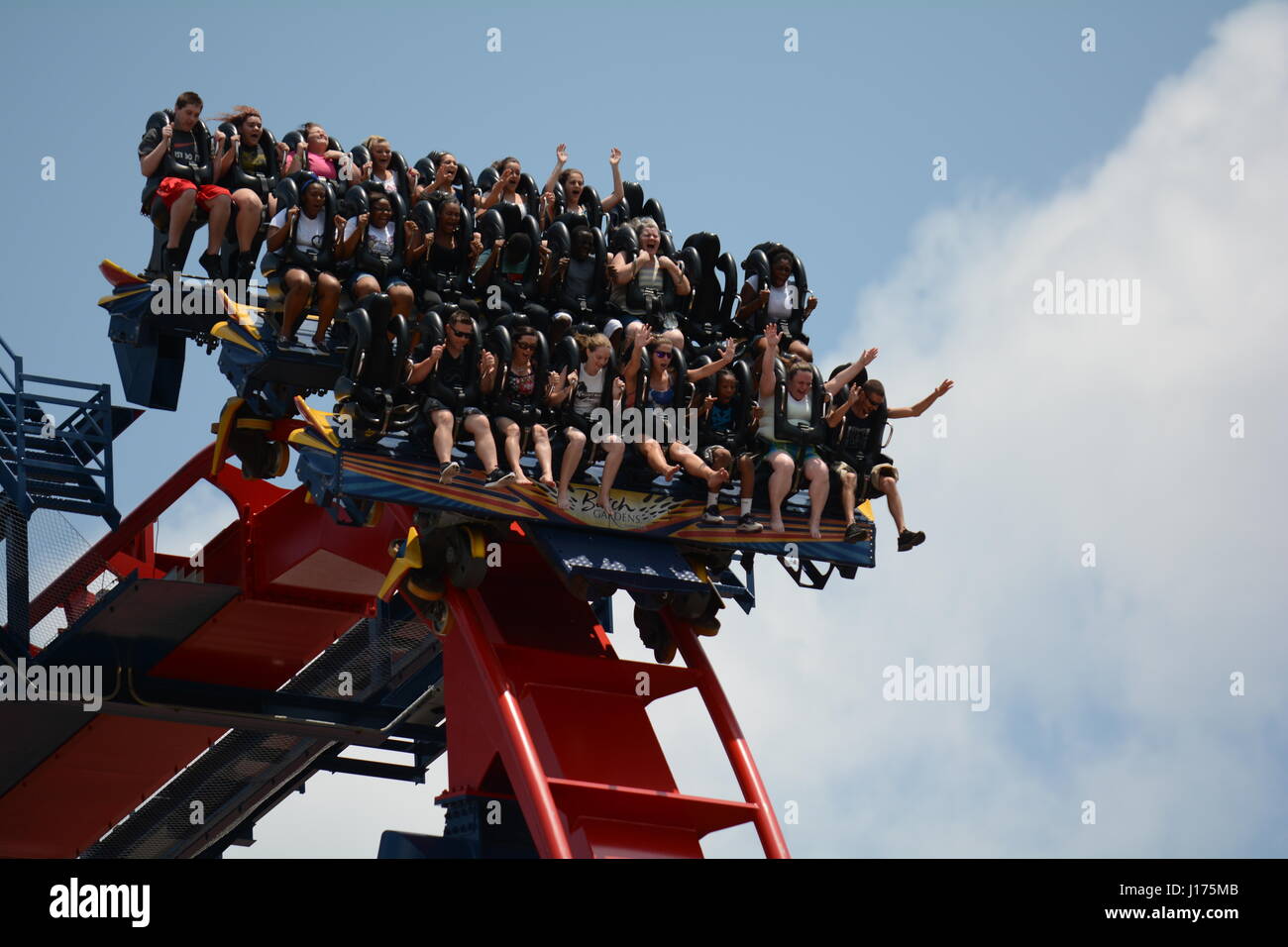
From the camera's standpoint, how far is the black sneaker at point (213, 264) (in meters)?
19.8

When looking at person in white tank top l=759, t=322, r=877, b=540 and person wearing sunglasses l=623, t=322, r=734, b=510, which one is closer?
person wearing sunglasses l=623, t=322, r=734, b=510

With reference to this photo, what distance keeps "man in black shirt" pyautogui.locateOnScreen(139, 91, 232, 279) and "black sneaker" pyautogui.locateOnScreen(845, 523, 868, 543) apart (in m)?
5.68

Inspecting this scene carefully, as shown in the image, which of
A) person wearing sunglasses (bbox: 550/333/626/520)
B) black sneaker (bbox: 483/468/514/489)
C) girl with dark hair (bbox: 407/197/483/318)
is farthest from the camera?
girl with dark hair (bbox: 407/197/483/318)

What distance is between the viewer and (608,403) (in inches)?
715

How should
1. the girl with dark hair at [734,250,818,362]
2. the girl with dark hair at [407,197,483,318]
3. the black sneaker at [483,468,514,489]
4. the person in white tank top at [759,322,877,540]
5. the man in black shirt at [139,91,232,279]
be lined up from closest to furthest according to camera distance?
the black sneaker at [483,468,514,489] → the person in white tank top at [759,322,877,540] → the girl with dark hair at [407,197,483,318] → the man in black shirt at [139,91,232,279] → the girl with dark hair at [734,250,818,362]

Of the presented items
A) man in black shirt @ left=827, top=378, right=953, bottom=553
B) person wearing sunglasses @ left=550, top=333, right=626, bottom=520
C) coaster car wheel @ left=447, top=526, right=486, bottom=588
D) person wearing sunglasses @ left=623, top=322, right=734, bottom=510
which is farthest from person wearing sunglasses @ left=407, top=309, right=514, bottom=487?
man in black shirt @ left=827, top=378, right=953, bottom=553

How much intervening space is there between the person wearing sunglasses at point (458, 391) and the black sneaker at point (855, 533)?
302cm

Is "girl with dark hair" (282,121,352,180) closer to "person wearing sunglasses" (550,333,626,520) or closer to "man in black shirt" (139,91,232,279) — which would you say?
"man in black shirt" (139,91,232,279)

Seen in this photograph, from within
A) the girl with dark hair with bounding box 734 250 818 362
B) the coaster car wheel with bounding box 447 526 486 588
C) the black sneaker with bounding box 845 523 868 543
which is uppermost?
the girl with dark hair with bounding box 734 250 818 362

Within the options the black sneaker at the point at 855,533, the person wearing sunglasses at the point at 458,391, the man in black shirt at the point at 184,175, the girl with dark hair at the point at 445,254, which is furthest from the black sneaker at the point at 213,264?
the black sneaker at the point at 855,533

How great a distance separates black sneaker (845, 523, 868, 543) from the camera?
748 inches

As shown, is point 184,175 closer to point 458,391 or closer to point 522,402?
point 458,391

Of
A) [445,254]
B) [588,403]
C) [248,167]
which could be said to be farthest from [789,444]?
[248,167]
